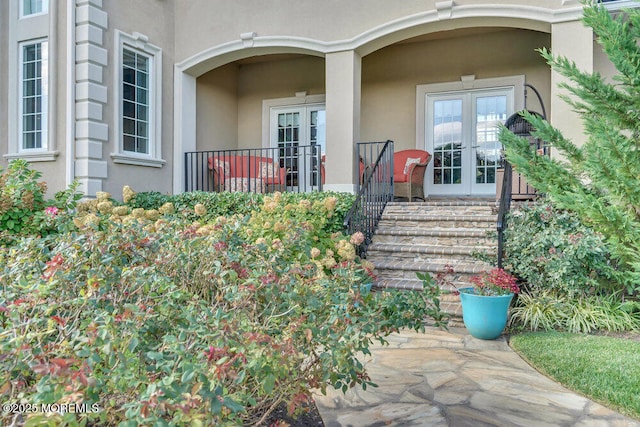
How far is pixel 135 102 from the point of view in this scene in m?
6.93

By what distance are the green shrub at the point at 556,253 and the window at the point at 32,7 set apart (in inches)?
271

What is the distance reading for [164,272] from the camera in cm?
193

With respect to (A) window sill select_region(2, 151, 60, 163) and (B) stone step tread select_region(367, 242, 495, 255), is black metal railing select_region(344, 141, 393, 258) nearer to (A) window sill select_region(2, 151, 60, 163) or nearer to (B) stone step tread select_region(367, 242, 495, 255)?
(B) stone step tread select_region(367, 242, 495, 255)

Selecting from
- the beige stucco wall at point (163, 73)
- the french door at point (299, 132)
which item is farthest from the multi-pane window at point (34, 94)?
the french door at point (299, 132)

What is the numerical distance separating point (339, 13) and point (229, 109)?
3.25m

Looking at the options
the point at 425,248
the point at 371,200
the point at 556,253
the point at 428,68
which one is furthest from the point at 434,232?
the point at 428,68

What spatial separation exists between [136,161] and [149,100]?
105 cm

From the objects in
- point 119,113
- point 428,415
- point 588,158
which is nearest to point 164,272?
point 428,415

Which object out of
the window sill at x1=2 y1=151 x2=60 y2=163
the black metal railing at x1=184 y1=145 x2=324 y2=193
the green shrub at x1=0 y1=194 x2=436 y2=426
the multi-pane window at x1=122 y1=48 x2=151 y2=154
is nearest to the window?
the multi-pane window at x1=122 y1=48 x2=151 y2=154

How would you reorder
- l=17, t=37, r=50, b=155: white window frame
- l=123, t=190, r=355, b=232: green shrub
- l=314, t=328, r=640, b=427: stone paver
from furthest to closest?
l=17, t=37, r=50, b=155: white window frame → l=123, t=190, r=355, b=232: green shrub → l=314, t=328, r=640, b=427: stone paver

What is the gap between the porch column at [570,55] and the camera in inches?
208

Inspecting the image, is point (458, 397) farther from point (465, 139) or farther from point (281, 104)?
point (281, 104)

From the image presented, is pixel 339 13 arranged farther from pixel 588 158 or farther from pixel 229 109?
pixel 588 158

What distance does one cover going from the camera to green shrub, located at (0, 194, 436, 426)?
1058mm
